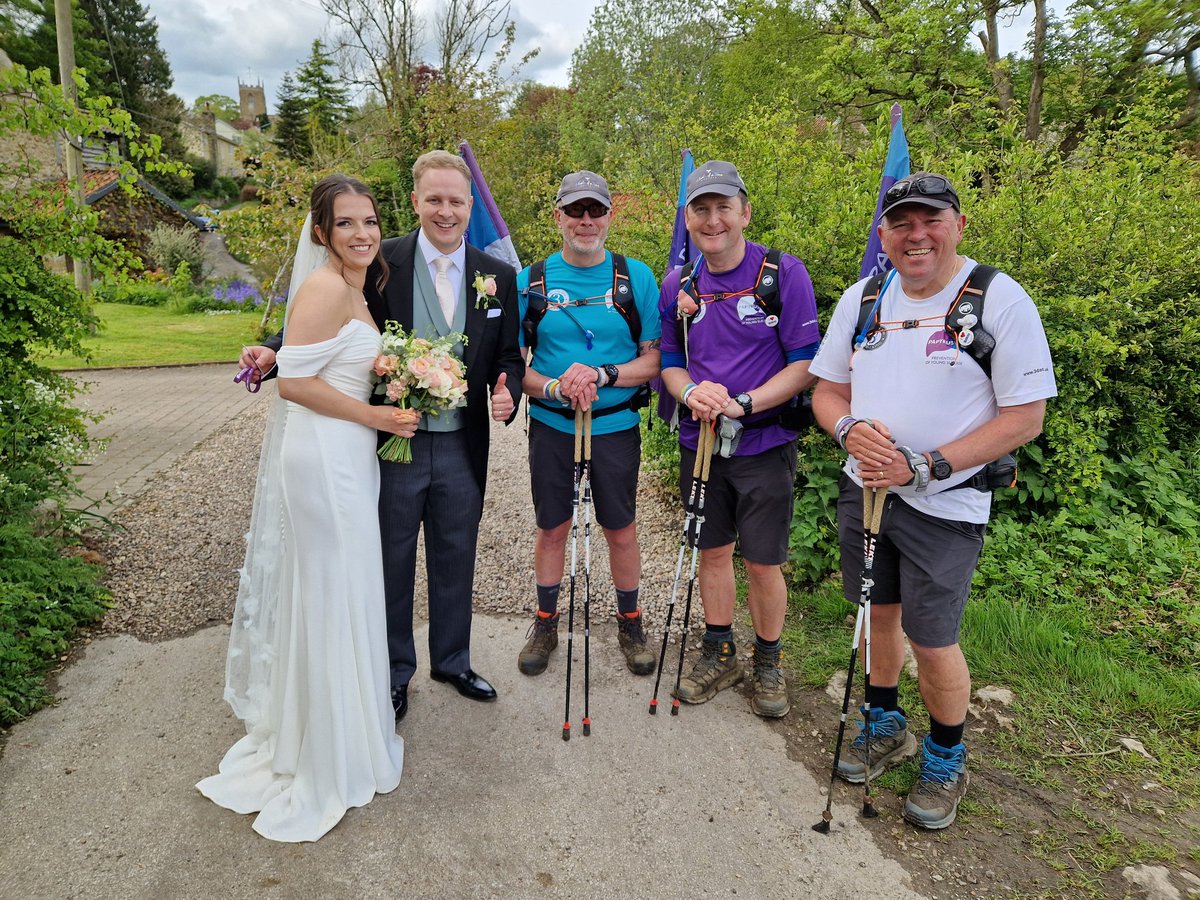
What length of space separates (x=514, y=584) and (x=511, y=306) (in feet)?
7.57

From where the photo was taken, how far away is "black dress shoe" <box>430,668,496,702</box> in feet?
12.3

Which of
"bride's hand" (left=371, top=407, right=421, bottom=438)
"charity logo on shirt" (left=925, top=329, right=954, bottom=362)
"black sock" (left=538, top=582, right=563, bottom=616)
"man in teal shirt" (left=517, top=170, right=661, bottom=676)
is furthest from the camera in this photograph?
"black sock" (left=538, top=582, right=563, bottom=616)

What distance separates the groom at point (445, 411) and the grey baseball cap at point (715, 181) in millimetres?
1019

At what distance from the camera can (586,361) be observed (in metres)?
3.77

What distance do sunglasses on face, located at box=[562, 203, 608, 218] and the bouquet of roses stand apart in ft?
3.16

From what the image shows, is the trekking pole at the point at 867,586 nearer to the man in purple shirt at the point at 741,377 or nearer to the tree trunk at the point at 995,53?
the man in purple shirt at the point at 741,377

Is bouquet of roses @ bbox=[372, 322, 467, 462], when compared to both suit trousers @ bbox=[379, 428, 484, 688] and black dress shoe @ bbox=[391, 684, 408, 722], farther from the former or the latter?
black dress shoe @ bbox=[391, 684, 408, 722]

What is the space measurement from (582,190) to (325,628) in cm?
239

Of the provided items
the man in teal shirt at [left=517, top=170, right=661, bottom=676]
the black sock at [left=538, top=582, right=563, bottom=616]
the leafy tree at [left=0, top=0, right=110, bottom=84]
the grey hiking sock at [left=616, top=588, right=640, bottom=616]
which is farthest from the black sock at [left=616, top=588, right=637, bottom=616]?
the leafy tree at [left=0, top=0, right=110, bottom=84]

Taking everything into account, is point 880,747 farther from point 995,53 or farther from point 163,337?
point 163,337

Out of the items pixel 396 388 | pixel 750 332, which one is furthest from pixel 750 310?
pixel 396 388

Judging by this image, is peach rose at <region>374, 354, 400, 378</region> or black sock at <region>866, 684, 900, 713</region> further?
black sock at <region>866, 684, 900, 713</region>

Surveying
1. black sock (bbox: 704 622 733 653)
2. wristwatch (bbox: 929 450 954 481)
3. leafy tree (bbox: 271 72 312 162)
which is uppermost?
leafy tree (bbox: 271 72 312 162)

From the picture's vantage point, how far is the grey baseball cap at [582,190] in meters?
3.56
